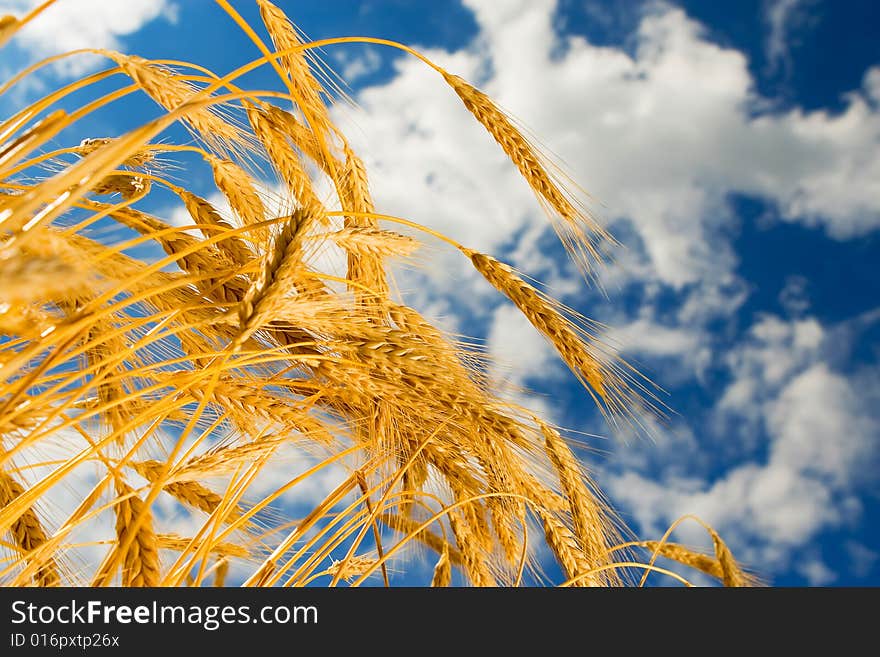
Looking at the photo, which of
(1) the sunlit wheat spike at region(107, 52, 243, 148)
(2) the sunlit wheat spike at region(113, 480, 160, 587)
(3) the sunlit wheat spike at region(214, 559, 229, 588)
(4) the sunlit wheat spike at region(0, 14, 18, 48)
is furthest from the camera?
(3) the sunlit wheat spike at region(214, 559, 229, 588)

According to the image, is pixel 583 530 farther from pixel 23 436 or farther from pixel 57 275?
pixel 57 275

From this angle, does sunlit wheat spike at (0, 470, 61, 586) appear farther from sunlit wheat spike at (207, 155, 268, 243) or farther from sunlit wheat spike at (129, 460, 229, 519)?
sunlit wheat spike at (207, 155, 268, 243)

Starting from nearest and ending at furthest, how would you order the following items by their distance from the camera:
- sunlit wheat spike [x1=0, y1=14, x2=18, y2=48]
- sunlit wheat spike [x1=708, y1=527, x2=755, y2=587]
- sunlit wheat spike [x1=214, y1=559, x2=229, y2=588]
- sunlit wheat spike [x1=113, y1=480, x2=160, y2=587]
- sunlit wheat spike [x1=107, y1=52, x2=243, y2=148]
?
sunlit wheat spike [x1=0, y1=14, x2=18, y2=48]
sunlit wheat spike [x1=113, y1=480, x2=160, y2=587]
sunlit wheat spike [x1=107, y1=52, x2=243, y2=148]
sunlit wheat spike [x1=708, y1=527, x2=755, y2=587]
sunlit wheat spike [x1=214, y1=559, x2=229, y2=588]

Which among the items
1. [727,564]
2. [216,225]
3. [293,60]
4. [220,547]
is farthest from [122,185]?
[727,564]

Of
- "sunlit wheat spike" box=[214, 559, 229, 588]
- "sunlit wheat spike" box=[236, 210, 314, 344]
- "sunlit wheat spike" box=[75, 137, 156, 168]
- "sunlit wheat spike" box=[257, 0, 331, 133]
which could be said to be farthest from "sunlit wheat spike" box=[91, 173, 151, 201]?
"sunlit wheat spike" box=[214, 559, 229, 588]

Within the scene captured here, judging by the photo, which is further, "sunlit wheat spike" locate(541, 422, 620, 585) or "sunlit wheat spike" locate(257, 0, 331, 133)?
"sunlit wheat spike" locate(257, 0, 331, 133)

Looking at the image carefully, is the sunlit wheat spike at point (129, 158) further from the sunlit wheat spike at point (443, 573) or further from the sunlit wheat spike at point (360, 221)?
the sunlit wheat spike at point (443, 573)

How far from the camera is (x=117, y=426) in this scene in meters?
1.31

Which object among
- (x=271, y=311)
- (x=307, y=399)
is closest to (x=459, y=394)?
(x=307, y=399)
